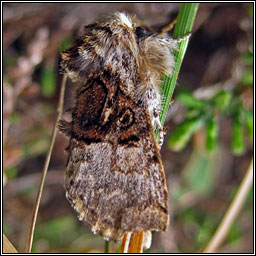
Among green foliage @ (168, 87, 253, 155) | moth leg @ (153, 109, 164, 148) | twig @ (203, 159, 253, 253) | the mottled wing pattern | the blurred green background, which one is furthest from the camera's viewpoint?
the blurred green background

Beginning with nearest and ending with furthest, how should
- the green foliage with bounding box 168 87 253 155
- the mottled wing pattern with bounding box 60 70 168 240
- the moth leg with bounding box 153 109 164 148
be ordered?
1. the mottled wing pattern with bounding box 60 70 168 240
2. the moth leg with bounding box 153 109 164 148
3. the green foliage with bounding box 168 87 253 155

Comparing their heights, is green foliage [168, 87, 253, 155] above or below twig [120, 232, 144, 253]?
above

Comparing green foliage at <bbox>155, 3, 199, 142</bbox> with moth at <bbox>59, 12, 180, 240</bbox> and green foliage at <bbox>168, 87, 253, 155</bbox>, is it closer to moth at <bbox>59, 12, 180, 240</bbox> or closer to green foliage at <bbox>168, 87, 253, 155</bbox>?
moth at <bbox>59, 12, 180, 240</bbox>

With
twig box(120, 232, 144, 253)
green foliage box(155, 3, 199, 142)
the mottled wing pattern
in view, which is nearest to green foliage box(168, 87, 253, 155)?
green foliage box(155, 3, 199, 142)

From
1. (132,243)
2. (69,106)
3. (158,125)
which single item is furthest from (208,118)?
(69,106)

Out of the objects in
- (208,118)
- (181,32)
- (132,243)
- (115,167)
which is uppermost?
(181,32)

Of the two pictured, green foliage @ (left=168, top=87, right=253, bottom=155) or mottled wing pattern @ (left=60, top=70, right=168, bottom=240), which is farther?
green foliage @ (left=168, top=87, right=253, bottom=155)

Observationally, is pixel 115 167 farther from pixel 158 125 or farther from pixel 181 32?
pixel 181 32

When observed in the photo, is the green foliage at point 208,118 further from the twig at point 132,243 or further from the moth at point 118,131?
the twig at point 132,243
